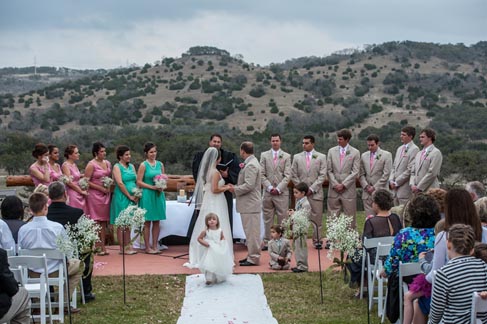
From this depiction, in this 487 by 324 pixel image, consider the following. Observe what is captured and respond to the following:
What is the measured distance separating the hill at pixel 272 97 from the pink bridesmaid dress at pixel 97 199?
22.5 metres

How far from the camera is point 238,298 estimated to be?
9.48 m

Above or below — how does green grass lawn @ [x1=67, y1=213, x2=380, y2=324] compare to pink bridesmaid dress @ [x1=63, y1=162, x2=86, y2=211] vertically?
below

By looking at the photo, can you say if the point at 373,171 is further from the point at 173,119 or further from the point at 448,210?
the point at 173,119

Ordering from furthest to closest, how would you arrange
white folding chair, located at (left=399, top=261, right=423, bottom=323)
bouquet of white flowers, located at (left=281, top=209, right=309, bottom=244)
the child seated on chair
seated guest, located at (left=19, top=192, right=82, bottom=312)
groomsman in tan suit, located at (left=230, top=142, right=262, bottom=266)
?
groomsman in tan suit, located at (left=230, top=142, right=262, bottom=266)
the child seated on chair
bouquet of white flowers, located at (left=281, top=209, right=309, bottom=244)
seated guest, located at (left=19, top=192, right=82, bottom=312)
white folding chair, located at (left=399, top=261, right=423, bottom=323)

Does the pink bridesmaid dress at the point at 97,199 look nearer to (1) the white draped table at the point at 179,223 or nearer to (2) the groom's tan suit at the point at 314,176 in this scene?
(1) the white draped table at the point at 179,223

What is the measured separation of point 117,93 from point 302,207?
4883 cm

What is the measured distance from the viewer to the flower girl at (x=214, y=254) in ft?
32.9

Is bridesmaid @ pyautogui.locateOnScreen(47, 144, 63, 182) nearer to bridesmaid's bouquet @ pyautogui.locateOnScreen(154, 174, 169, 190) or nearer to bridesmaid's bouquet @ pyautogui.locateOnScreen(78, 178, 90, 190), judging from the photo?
bridesmaid's bouquet @ pyautogui.locateOnScreen(78, 178, 90, 190)

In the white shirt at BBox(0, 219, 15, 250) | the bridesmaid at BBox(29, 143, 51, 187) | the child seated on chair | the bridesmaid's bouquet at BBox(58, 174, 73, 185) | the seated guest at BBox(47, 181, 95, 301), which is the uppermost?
the bridesmaid at BBox(29, 143, 51, 187)

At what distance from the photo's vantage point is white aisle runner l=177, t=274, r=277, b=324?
335 inches

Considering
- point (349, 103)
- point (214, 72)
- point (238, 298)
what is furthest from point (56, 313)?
point (214, 72)

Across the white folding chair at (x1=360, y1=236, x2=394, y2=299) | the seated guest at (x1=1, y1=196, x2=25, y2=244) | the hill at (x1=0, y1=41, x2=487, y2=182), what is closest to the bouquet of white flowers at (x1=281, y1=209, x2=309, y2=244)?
the white folding chair at (x1=360, y1=236, x2=394, y2=299)

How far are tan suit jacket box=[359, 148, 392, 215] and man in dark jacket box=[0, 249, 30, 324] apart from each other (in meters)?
7.62

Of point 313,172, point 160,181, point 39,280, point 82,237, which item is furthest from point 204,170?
point 39,280
